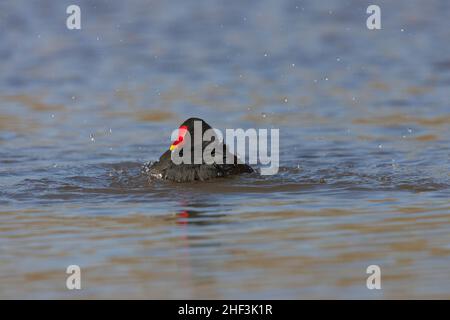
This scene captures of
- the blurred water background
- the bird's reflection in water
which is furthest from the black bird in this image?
the bird's reflection in water

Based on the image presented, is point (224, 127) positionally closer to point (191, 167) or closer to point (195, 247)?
point (191, 167)


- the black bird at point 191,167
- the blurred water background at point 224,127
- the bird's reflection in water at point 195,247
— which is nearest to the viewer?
the bird's reflection in water at point 195,247

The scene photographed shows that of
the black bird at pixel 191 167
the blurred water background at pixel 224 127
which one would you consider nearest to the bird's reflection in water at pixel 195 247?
the blurred water background at pixel 224 127

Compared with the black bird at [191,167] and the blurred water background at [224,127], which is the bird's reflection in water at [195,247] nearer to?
the blurred water background at [224,127]

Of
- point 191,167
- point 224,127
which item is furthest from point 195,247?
point 224,127

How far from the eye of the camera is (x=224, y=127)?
10.7 m

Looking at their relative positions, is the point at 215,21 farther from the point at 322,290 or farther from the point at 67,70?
the point at 322,290

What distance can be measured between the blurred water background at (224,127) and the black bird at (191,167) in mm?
135

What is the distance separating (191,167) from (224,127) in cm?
248

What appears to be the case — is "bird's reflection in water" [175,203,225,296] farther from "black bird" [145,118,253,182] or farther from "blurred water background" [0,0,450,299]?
"black bird" [145,118,253,182]

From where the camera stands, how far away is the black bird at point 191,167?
321 inches

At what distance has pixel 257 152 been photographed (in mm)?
9773

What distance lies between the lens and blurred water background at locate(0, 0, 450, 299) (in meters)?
5.51

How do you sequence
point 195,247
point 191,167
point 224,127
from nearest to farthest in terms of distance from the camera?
point 195,247
point 191,167
point 224,127
